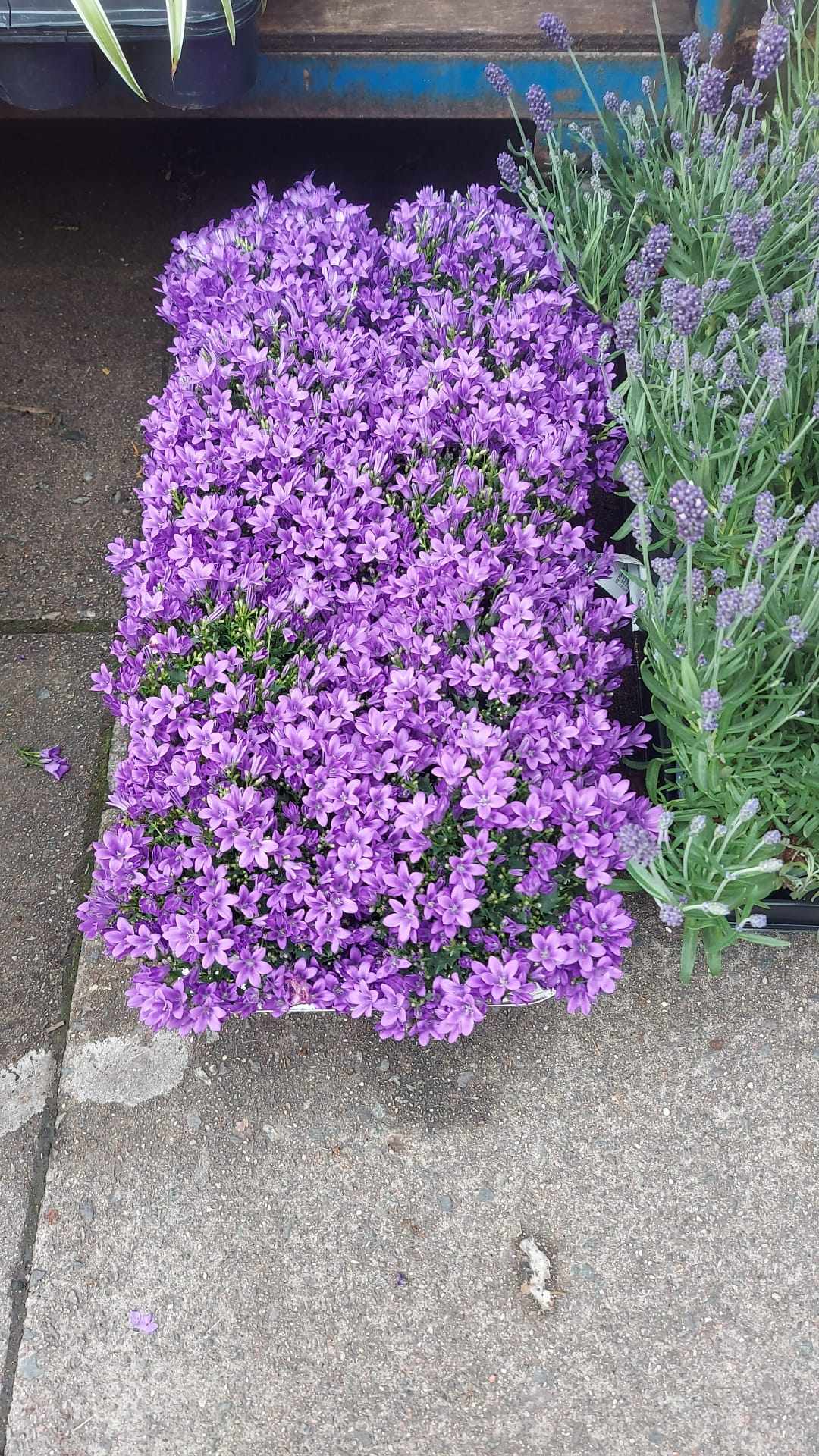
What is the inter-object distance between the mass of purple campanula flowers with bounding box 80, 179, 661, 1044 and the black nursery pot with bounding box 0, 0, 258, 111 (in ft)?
1.56

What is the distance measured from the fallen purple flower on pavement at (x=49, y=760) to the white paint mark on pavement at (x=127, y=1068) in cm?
68

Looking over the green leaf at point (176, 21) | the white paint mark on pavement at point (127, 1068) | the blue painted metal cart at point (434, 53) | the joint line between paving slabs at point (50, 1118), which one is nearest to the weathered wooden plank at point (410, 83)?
the blue painted metal cart at point (434, 53)

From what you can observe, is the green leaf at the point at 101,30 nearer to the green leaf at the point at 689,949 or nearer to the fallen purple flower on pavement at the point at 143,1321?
the green leaf at the point at 689,949

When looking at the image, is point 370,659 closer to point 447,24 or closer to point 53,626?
point 53,626

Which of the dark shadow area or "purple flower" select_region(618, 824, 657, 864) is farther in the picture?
the dark shadow area

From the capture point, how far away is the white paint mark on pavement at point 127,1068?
218cm

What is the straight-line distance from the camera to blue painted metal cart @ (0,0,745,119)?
288cm

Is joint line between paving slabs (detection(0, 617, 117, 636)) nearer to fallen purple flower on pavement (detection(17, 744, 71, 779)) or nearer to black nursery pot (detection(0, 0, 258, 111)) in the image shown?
fallen purple flower on pavement (detection(17, 744, 71, 779))

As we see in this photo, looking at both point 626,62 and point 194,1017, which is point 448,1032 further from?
point 626,62

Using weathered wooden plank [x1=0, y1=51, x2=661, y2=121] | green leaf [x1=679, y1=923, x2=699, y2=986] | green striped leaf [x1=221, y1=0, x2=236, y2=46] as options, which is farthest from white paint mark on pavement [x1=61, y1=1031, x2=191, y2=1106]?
weathered wooden plank [x1=0, y1=51, x2=661, y2=121]

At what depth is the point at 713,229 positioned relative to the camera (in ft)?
8.18

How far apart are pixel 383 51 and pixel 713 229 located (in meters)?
1.07

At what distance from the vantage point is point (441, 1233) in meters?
2.02

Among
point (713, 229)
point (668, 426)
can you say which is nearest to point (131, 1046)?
point (668, 426)
